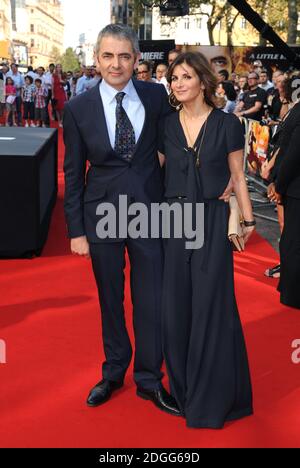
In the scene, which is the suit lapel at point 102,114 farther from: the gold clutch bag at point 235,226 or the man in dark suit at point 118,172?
the gold clutch bag at point 235,226

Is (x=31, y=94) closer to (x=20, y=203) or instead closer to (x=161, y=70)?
(x=161, y=70)

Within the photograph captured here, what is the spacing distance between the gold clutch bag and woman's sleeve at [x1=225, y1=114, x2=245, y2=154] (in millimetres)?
258

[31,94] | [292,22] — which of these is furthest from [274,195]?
[292,22]

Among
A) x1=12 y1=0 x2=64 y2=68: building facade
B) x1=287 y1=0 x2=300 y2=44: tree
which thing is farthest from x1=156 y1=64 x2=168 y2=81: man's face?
x1=12 y1=0 x2=64 y2=68: building facade

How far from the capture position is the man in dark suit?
Answer: 293 cm

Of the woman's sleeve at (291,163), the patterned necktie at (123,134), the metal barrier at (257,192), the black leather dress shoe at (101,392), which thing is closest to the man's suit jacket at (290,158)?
the woman's sleeve at (291,163)

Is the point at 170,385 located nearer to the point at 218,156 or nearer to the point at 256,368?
the point at 256,368

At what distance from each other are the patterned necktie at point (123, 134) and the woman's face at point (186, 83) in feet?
0.97

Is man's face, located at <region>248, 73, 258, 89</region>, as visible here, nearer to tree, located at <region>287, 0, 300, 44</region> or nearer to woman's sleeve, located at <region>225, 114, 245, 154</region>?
woman's sleeve, located at <region>225, 114, 245, 154</region>

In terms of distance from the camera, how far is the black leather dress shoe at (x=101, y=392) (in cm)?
326

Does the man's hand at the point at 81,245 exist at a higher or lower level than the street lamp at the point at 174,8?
lower

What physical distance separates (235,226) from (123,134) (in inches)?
27.9

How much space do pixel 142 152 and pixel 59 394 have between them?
1.44m

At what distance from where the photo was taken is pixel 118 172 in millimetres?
2979
